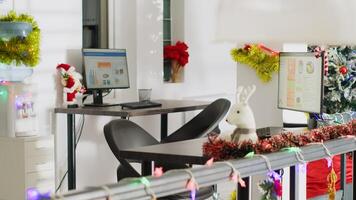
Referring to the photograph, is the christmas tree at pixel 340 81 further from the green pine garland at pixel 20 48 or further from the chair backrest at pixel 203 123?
the green pine garland at pixel 20 48

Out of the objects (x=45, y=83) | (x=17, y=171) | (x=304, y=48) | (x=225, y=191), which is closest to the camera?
(x=17, y=171)

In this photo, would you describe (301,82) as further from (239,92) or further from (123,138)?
(239,92)

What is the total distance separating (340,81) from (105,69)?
299 cm

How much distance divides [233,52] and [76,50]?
1643mm

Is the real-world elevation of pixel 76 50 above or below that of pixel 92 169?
above

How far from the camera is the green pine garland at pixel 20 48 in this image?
4.59m

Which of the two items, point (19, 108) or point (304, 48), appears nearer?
point (19, 108)

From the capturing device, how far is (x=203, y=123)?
491cm

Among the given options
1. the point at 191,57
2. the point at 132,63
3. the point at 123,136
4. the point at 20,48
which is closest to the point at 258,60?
the point at 191,57

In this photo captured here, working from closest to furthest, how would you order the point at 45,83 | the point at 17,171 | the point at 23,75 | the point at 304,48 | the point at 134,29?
the point at 17,171, the point at 23,75, the point at 45,83, the point at 134,29, the point at 304,48

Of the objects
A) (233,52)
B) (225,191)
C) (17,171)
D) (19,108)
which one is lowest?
(225,191)

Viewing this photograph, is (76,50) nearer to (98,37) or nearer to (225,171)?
(98,37)

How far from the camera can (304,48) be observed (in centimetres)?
662

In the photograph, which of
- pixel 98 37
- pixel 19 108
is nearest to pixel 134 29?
pixel 98 37
